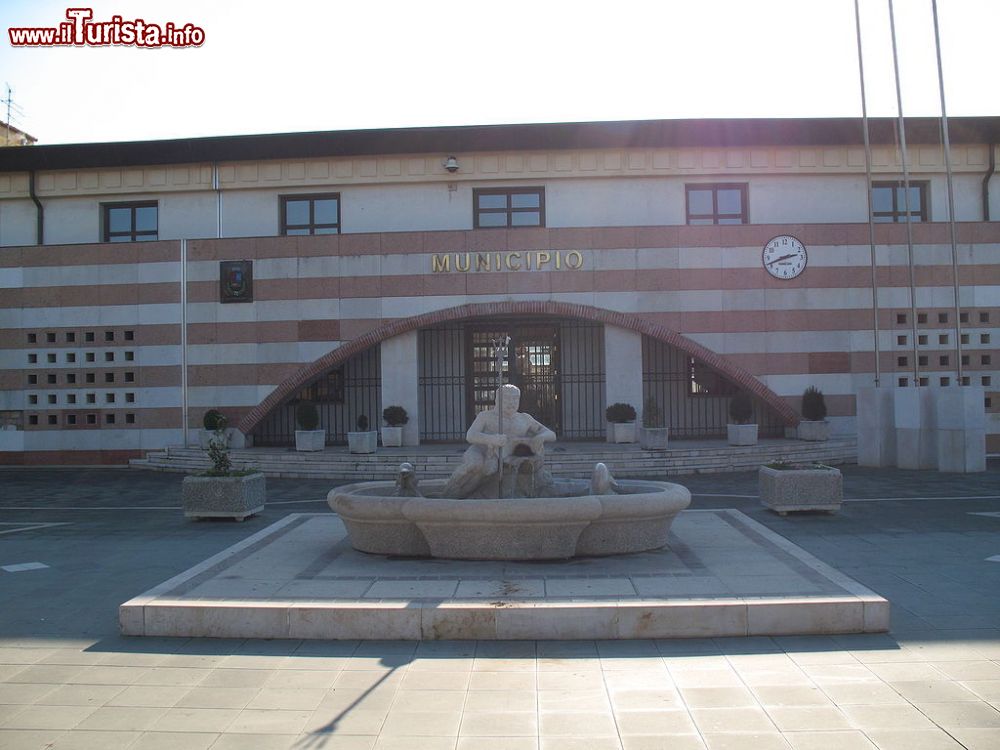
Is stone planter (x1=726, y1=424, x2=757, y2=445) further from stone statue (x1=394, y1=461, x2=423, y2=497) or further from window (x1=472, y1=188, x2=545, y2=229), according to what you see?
stone statue (x1=394, y1=461, x2=423, y2=497)

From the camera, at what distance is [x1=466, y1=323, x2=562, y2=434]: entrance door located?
2328 cm

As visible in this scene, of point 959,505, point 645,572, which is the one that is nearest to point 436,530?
point 645,572

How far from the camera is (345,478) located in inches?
726

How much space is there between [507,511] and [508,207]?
15.6m

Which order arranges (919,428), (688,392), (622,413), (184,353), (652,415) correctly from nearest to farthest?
(919,428) < (652,415) < (622,413) < (184,353) < (688,392)

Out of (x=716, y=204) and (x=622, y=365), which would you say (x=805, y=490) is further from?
(x=716, y=204)

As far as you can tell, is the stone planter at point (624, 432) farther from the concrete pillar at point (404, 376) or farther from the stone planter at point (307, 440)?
the stone planter at point (307, 440)

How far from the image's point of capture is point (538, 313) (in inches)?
841

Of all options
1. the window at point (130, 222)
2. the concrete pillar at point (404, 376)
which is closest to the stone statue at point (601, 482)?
the concrete pillar at point (404, 376)

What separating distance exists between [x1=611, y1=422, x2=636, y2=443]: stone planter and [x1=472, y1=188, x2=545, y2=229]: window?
19.7 feet

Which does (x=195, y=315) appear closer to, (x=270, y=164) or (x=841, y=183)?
(x=270, y=164)

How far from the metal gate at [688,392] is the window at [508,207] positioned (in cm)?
502

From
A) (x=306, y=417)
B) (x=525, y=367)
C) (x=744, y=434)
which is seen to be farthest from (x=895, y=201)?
(x=306, y=417)

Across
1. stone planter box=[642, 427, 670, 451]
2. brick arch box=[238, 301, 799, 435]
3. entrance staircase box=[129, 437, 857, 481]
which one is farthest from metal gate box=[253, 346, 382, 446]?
stone planter box=[642, 427, 670, 451]
